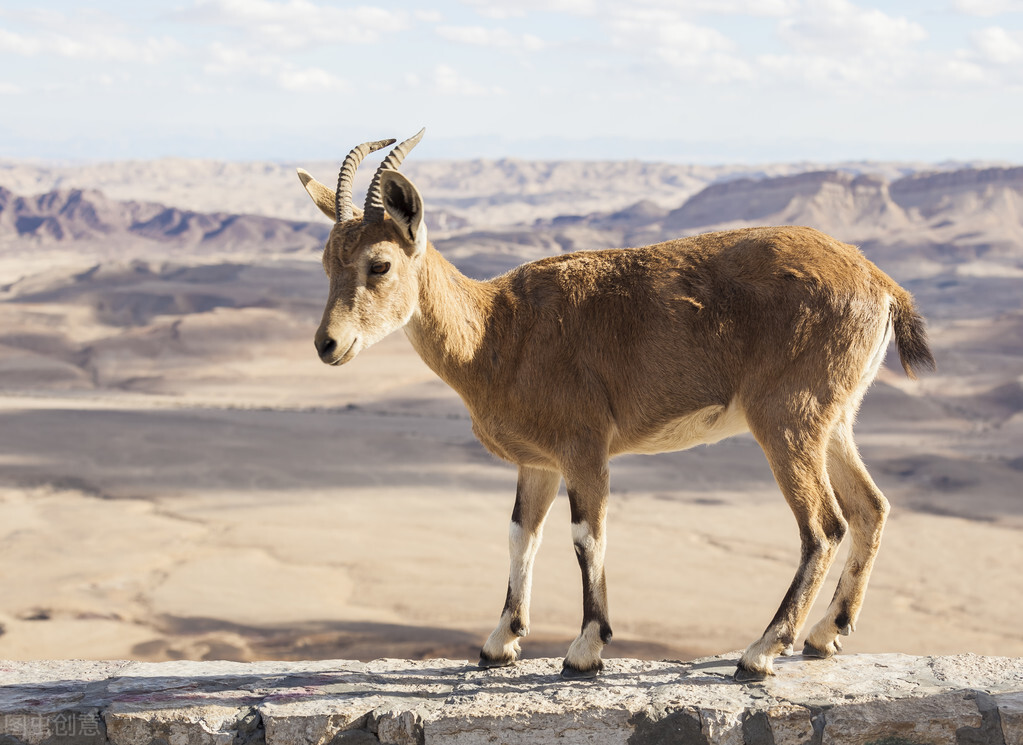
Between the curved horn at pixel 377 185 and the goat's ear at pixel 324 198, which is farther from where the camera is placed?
the goat's ear at pixel 324 198

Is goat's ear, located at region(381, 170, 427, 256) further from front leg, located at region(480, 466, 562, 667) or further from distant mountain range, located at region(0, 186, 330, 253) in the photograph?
distant mountain range, located at region(0, 186, 330, 253)

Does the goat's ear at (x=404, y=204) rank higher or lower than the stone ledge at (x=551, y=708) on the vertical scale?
higher

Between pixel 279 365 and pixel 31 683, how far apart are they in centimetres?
3531

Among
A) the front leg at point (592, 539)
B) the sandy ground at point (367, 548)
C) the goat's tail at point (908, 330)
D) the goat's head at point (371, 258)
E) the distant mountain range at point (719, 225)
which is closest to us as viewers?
the goat's head at point (371, 258)

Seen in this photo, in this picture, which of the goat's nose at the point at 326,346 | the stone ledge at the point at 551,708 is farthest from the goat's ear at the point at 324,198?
the stone ledge at the point at 551,708

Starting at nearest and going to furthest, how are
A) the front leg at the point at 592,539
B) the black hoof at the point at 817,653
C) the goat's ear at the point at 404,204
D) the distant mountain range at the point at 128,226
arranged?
the goat's ear at the point at 404,204
the front leg at the point at 592,539
the black hoof at the point at 817,653
the distant mountain range at the point at 128,226

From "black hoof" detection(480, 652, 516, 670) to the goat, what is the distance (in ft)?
1.58

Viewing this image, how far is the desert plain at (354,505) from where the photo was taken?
15102 millimetres

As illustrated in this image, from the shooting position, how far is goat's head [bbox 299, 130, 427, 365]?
5207 millimetres

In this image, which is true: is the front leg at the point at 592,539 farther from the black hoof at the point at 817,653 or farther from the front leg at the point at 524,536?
the black hoof at the point at 817,653

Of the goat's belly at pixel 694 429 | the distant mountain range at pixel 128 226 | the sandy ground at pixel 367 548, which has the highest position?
the goat's belly at pixel 694 429

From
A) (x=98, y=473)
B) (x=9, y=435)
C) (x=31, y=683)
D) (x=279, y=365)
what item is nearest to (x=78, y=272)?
(x=279, y=365)

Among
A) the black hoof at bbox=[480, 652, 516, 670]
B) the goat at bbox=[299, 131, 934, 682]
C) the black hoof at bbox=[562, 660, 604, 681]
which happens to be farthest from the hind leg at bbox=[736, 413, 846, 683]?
the black hoof at bbox=[480, 652, 516, 670]

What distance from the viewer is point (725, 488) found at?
24.7 meters
